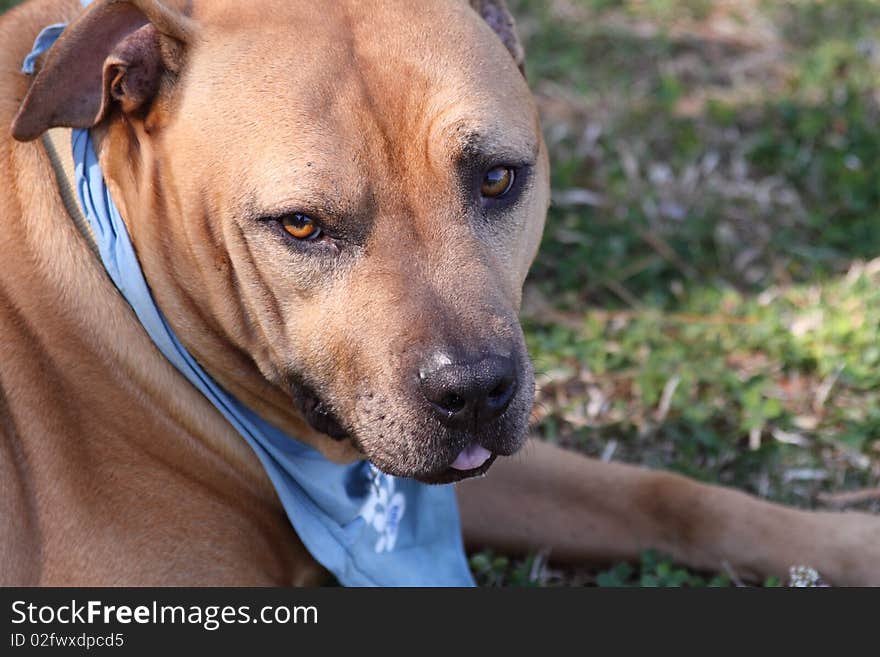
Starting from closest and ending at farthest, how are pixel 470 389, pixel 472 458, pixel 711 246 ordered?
pixel 470 389 → pixel 472 458 → pixel 711 246

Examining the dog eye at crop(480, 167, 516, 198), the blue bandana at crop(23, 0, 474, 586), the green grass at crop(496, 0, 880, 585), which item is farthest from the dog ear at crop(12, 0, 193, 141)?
the green grass at crop(496, 0, 880, 585)

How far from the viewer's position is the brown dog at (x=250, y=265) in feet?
10.2

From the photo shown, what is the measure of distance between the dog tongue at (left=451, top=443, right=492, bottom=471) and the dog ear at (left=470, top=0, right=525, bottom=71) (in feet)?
4.02

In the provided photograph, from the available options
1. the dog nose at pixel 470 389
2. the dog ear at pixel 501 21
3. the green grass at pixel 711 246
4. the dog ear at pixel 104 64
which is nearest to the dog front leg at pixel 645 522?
the green grass at pixel 711 246

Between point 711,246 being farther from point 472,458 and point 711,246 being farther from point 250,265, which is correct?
point 250,265

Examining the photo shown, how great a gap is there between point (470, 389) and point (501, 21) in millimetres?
1317

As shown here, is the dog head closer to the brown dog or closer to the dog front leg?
the brown dog

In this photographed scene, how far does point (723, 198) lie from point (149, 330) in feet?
10.9

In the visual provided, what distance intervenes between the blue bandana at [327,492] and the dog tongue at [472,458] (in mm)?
567

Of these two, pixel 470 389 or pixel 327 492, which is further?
pixel 327 492

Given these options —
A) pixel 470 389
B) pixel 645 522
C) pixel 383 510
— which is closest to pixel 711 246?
pixel 645 522

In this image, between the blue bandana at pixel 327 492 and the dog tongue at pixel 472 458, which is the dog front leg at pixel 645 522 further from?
the dog tongue at pixel 472 458

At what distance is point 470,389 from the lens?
9.90 ft

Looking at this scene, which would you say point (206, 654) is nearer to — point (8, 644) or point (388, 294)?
point (8, 644)
